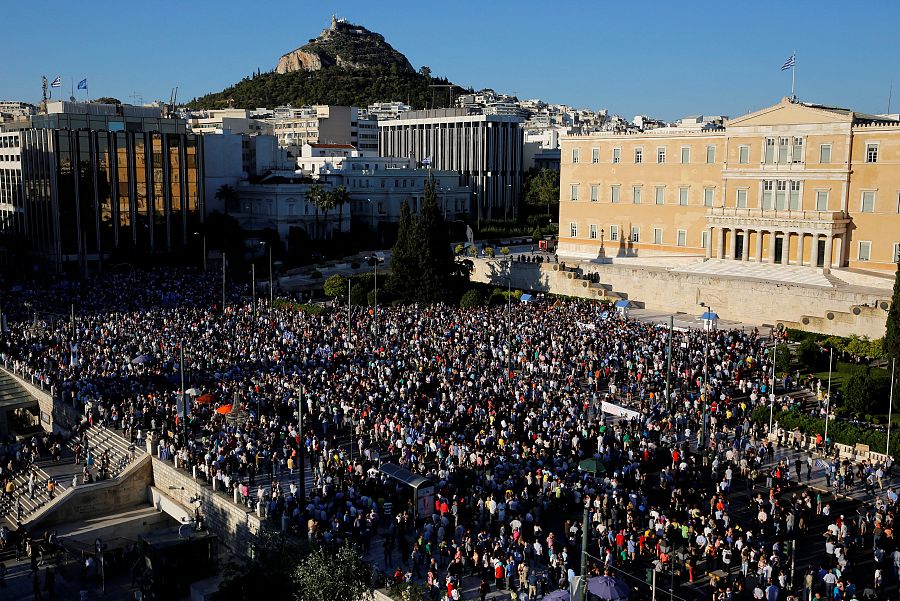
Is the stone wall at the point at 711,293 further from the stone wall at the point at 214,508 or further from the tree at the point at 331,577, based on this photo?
the tree at the point at 331,577

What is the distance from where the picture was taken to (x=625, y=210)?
61.7 meters

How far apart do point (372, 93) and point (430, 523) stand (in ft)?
496

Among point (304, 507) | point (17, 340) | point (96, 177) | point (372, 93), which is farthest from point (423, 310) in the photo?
point (372, 93)

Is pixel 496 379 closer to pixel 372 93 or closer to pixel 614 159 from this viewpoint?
pixel 614 159

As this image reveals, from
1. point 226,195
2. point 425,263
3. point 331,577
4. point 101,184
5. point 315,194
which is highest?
point 101,184

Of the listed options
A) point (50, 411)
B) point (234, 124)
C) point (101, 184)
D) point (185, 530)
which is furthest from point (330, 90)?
point (185, 530)

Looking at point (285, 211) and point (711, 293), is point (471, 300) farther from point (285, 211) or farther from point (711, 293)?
point (285, 211)

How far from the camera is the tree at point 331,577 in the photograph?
17953 mm

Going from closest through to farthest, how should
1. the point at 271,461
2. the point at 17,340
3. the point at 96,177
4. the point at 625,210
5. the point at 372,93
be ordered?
the point at 271,461 < the point at 17,340 < the point at 625,210 < the point at 96,177 < the point at 372,93

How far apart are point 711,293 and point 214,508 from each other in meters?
32.2

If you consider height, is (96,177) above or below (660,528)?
above

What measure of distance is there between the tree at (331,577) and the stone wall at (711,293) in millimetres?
31574

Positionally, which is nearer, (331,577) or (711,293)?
(331,577)

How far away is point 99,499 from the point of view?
1119 inches
